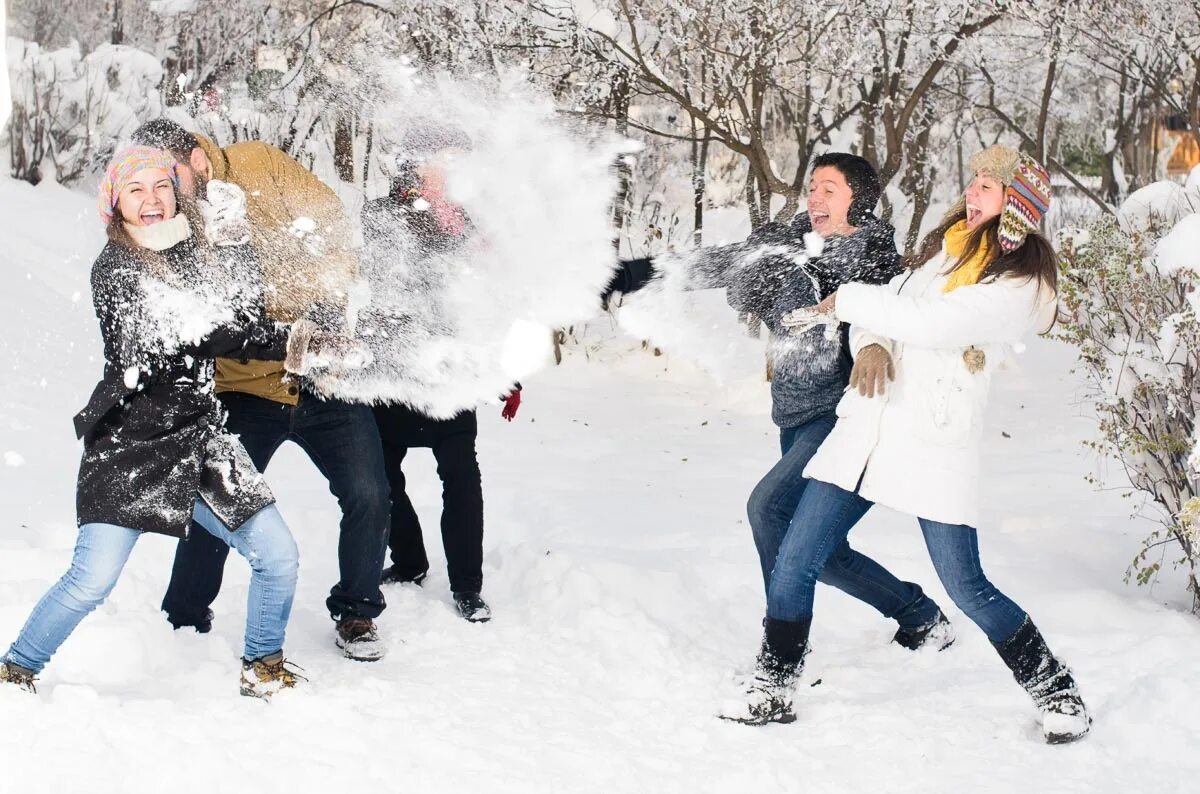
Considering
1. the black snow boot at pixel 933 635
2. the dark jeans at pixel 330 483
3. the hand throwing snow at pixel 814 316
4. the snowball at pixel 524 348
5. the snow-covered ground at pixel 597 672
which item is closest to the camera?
the snow-covered ground at pixel 597 672

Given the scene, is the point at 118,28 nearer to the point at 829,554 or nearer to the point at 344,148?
the point at 344,148

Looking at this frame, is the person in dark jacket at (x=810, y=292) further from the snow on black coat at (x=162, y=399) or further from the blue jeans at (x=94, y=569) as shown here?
the snow on black coat at (x=162, y=399)

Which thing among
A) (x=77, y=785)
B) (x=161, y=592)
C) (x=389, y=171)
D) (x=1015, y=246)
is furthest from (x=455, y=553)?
(x=1015, y=246)

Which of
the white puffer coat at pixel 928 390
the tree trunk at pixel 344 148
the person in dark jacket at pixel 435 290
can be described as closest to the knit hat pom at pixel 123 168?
the person in dark jacket at pixel 435 290

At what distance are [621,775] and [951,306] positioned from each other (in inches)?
61.1

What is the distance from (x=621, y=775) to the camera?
129 inches

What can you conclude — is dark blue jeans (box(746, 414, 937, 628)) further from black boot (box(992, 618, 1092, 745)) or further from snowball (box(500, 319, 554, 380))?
snowball (box(500, 319, 554, 380))

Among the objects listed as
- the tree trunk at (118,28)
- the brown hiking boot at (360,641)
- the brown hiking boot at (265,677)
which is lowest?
the brown hiking boot at (360,641)

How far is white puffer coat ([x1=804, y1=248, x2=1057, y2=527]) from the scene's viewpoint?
3.35m

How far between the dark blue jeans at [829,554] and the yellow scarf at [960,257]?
2.10 ft

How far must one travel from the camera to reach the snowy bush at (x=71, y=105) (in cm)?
1380

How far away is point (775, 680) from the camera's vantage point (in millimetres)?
3674

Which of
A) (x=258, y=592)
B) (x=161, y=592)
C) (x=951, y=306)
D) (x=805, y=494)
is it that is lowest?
(x=161, y=592)

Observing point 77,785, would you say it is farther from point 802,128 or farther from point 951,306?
point 802,128
